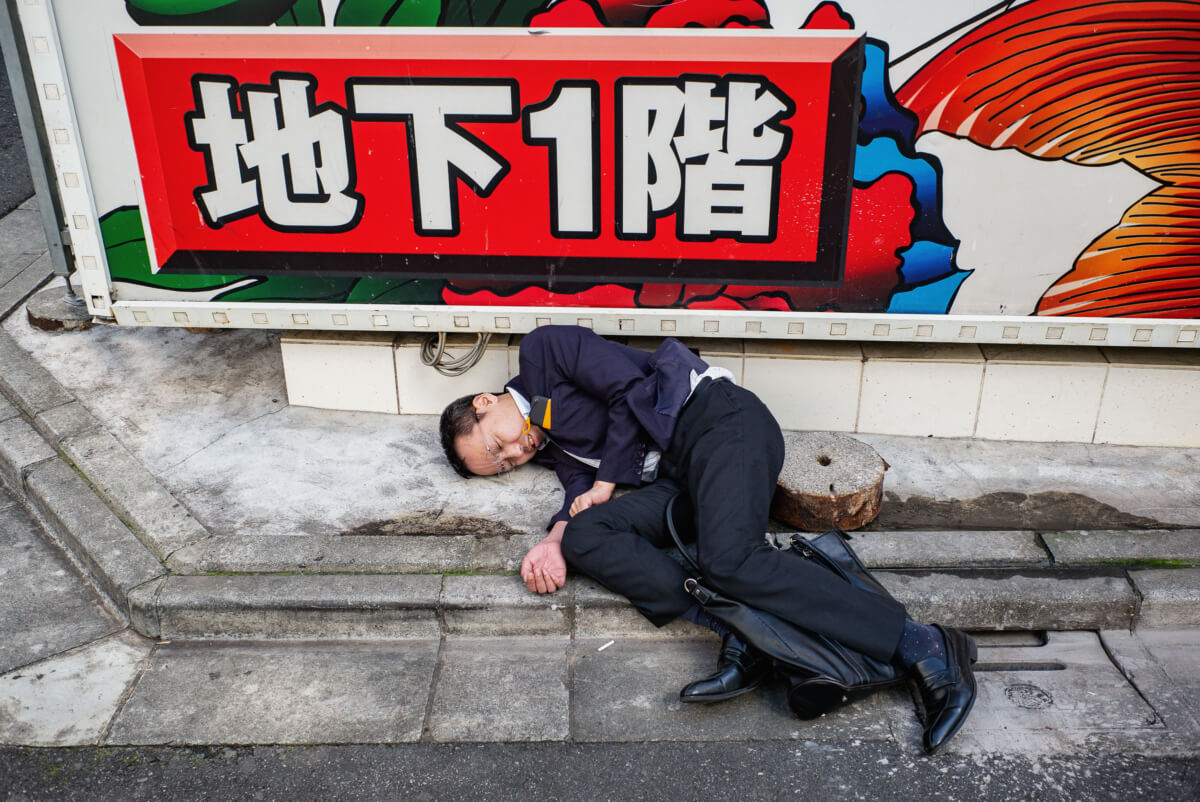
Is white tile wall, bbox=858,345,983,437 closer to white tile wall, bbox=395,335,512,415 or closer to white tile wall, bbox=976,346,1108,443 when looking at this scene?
white tile wall, bbox=976,346,1108,443

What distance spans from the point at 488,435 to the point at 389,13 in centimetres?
172

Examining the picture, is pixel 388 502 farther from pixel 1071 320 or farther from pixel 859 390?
pixel 1071 320

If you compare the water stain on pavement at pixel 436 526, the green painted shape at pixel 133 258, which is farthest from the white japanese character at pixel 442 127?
the water stain on pavement at pixel 436 526

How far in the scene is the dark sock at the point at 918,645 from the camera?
10.6ft

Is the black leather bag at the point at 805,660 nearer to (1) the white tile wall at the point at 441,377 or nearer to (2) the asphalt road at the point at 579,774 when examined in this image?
(2) the asphalt road at the point at 579,774

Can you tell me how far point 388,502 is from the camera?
4148 millimetres

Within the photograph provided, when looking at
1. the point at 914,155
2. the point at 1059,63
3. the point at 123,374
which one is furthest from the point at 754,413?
the point at 123,374

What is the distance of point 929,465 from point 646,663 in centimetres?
167

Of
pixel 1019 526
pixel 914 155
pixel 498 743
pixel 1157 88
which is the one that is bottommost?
pixel 498 743

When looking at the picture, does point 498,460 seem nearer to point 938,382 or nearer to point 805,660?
point 805,660

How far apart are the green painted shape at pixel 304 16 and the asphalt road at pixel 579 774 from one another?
2721 millimetres

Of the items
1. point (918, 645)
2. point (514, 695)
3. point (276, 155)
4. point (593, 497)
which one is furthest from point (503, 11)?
point (918, 645)

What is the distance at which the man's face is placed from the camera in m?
4.04

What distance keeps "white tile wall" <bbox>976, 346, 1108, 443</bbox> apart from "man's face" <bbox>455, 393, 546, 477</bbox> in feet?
6.74
